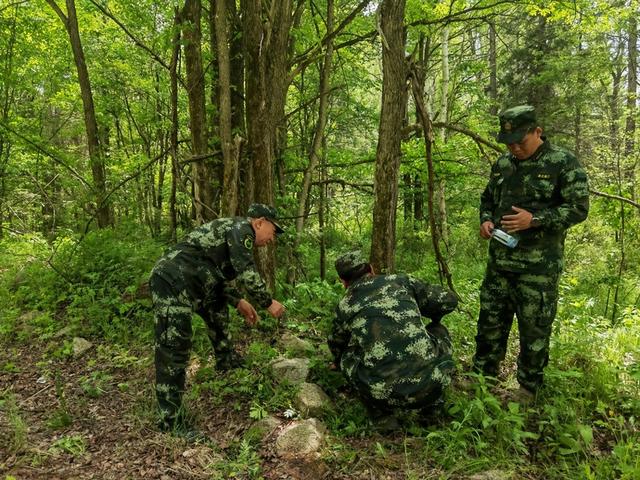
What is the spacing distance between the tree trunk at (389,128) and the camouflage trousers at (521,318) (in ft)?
3.86

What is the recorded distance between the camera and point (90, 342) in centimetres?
535

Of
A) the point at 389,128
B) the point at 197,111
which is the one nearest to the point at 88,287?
the point at 197,111

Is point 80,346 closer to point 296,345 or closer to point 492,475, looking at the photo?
point 296,345

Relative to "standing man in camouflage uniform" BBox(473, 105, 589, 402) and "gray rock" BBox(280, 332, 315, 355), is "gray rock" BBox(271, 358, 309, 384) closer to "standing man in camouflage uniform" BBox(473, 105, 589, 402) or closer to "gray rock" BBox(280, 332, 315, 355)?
"gray rock" BBox(280, 332, 315, 355)

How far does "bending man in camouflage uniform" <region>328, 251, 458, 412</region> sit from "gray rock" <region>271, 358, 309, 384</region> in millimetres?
551

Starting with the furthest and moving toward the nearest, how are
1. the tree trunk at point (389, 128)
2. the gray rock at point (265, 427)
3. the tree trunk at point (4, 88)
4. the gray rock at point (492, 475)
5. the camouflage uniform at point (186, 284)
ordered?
the tree trunk at point (4, 88)
the tree trunk at point (389, 128)
the camouflage uniform at point (186, 284)
the gray rock at point (265, 427)
the gray rock at point (492, 475)

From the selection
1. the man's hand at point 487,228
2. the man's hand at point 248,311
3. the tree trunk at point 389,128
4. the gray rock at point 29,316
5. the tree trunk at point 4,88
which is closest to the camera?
the man's hand at point 487,228

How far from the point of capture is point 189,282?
360cm

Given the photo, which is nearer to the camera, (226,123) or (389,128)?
(389,128)

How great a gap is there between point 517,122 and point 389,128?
1.32 m

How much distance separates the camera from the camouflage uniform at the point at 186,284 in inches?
137

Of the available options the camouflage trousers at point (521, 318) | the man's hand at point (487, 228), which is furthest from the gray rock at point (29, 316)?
the man's hand at point (487, 228)

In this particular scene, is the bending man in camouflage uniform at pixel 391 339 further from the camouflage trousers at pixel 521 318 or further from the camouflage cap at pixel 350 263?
the camouflage trousers at pixel 521 318

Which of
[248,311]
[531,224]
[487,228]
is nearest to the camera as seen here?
[531,224]
